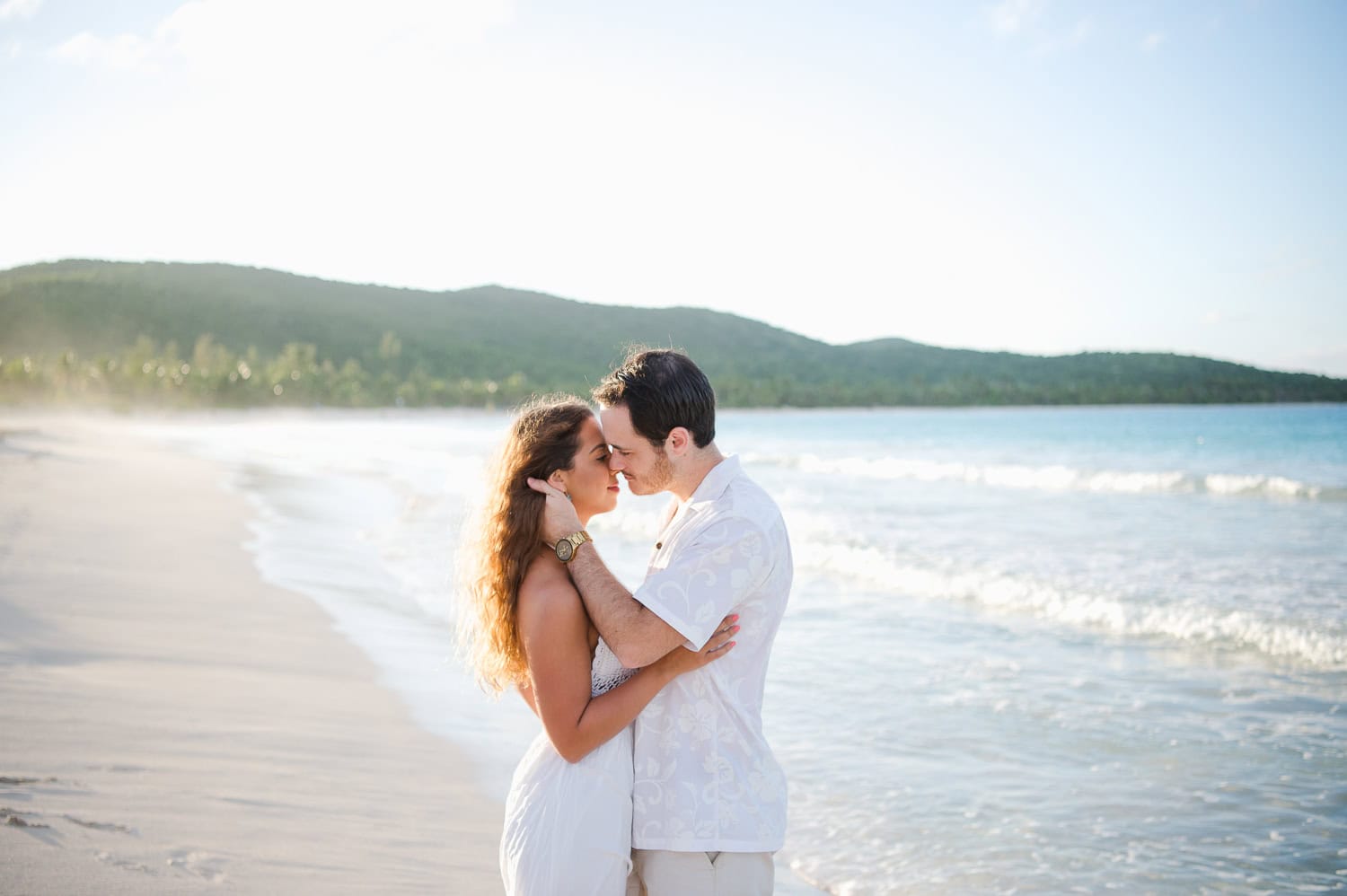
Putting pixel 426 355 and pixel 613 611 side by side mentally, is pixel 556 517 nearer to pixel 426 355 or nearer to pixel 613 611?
pixel 613 611

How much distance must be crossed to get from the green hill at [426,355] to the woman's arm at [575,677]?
7613 cm

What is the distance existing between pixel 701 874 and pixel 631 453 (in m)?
1.04

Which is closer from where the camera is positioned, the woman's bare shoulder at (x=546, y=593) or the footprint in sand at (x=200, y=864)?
the woman's bare shoulder at (x=546, y=593)

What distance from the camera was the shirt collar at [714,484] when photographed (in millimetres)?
2500

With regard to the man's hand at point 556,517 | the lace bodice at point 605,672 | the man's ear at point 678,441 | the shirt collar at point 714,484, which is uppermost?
the man's ear at point 678,441

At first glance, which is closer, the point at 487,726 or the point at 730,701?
the point at 730,701

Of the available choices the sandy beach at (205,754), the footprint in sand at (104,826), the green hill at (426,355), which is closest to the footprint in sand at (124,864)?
the sandy beach at (205,754)

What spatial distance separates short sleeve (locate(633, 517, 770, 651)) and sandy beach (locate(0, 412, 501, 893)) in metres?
2.23

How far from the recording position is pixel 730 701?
246cm

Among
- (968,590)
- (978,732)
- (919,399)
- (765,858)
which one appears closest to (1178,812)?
(978,732)

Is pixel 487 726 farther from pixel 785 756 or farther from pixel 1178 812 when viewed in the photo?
pixel 1178 812

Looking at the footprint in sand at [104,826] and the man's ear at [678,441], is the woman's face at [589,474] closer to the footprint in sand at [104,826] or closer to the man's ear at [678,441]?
the man's ear at [678,441]

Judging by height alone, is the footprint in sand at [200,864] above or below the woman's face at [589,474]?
below

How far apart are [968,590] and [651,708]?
9212 millimetres
